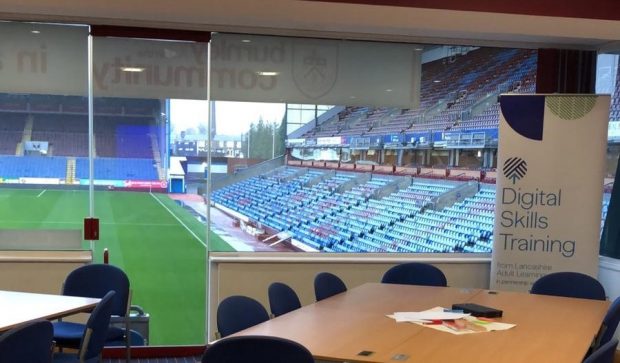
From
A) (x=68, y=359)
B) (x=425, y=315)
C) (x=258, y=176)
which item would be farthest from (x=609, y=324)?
(x=258, y=176)

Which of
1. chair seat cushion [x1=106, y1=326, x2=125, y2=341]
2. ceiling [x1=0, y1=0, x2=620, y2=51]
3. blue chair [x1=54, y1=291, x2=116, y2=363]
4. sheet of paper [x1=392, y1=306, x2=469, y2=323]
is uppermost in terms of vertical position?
ceiling [x1=0, y1=0, x2=620, y2=51]

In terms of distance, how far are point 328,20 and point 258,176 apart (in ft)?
5.93

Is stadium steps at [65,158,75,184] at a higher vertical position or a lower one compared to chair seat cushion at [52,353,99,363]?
higher

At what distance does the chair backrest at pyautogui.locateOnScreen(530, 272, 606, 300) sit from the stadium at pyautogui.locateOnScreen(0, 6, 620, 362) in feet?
2.68

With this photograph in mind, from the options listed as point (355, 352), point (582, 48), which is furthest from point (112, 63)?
point (582, 48)

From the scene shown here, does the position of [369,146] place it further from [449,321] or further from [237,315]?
[237,315]

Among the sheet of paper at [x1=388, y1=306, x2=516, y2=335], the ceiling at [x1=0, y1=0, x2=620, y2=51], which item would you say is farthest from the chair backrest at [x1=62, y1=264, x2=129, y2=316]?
the sheet of paper at [x1=388, y1=306, x2=516, y2=335]

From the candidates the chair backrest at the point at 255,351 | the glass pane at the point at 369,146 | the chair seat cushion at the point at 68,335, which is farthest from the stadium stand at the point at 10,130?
the chair backrest at the point at 255,351

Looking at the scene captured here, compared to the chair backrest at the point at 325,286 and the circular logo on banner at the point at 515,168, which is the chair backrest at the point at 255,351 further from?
the circular logo on banner at the point at 515,168

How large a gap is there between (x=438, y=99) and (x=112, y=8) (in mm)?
3125

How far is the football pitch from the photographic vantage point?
5.62m

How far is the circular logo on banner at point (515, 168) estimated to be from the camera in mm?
5629

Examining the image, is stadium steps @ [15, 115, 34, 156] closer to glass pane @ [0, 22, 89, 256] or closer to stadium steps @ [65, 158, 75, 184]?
glass pane @ [0, 22, 89, 256]

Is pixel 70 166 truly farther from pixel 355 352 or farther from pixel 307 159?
pixel 355 352
